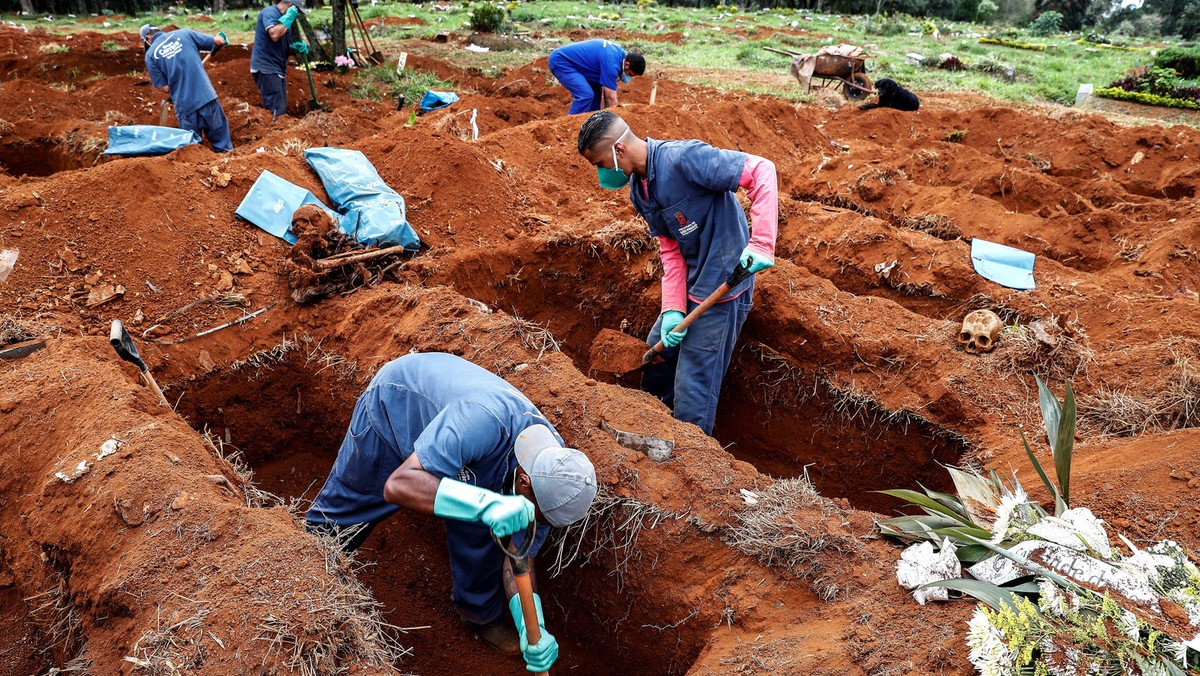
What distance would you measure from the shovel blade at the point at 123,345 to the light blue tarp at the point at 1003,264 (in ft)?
18.5

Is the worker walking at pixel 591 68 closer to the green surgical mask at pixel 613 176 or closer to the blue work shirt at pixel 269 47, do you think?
the blue work shirt at pixel 269 47

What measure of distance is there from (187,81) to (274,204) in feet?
11.0

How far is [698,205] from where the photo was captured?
Answer: 395cm

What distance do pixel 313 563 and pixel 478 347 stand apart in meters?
1.60

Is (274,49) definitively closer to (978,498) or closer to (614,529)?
(614,529)

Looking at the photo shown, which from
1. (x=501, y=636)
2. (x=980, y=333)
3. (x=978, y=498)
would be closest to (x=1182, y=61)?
(x=980, y=333)

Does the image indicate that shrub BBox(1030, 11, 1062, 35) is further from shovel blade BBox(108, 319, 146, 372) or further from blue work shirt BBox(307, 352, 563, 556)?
shovel blade BBox(108, 319, 146, 372)

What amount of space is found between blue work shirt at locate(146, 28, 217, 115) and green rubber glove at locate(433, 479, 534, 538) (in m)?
6.92

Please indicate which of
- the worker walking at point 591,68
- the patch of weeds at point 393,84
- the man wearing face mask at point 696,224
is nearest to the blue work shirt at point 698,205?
the man wearing face mask at point 696,224

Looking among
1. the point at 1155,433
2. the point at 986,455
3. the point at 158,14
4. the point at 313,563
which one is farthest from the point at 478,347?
the point at 158,14

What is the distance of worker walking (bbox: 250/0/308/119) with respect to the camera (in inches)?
344

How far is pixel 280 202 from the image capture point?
532 cm

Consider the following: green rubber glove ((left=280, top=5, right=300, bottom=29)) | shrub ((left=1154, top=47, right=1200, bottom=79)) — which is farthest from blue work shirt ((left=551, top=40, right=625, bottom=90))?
shrub ((left=1154, top=47, right=1200, bottom=79))

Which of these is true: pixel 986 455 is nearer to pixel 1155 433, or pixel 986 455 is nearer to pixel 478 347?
pixel 1155 433
